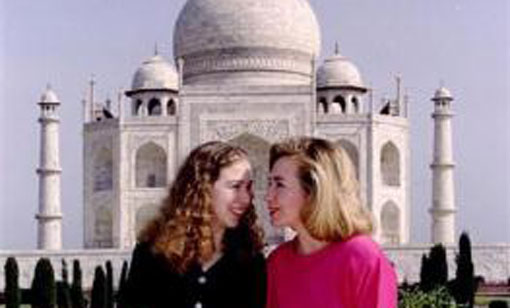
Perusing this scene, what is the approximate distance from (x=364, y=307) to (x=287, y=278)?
21 centimetres

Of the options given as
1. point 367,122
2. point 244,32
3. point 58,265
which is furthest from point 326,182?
point 244,32

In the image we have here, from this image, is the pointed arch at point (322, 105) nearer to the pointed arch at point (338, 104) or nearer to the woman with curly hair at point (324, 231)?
the pointed arch at point (338, 104)

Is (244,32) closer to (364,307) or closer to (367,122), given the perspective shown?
(367,122)

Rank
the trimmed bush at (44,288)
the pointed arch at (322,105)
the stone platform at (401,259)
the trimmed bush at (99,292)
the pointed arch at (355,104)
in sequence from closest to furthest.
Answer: the trimmed bush at (44,288) < the trimmed bush at (99,292) < the stone platform at (401,259) < the pointed arch at (322,105) < the pointed arch at (355,104)

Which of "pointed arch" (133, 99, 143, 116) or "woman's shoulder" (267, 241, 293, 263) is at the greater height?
"pointed arch" (133, 99, 143, 116)

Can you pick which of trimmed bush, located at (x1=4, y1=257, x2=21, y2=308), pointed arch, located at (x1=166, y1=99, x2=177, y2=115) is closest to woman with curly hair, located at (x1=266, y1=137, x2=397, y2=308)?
trimmed bush, located at (x1=4, y1=257, x2=21, y2=308)

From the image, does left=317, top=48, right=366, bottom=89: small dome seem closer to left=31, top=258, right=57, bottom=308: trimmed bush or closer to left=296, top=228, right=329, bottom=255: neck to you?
left=31, top=258, right=57, bottom=308: trimmed bush

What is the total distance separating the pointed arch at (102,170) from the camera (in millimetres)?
24656

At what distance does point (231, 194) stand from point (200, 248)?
5.1 inches

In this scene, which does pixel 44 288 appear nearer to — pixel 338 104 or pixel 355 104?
pixel 338 104

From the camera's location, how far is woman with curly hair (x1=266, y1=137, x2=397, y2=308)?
2.13 metres

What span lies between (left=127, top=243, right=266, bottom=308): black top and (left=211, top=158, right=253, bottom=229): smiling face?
3.5 inches

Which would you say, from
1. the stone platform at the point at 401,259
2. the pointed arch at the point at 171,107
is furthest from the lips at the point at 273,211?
the pointed arch at the point at 171,107

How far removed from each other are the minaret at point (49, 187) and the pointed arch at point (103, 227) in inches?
41.2
